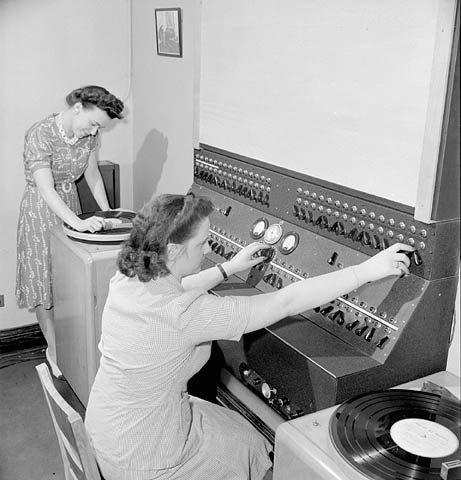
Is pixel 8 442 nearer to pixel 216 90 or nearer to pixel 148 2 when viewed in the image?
pixel 216 90

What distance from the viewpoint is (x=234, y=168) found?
2516 millimetres

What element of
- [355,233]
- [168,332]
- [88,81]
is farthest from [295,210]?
[88,81]

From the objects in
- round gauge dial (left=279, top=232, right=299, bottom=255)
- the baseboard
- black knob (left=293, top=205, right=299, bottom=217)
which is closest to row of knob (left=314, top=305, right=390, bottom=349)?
round gauge dial (left=279, top=232, right=299, bottom=255)

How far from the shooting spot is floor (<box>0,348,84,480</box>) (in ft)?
8.98

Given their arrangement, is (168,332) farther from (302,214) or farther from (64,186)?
(64,186)

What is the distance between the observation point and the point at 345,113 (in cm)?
194

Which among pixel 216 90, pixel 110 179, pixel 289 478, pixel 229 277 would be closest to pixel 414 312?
pixel 289 478

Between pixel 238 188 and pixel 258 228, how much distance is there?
227mm

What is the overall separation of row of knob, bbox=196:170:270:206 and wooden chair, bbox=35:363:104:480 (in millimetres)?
948

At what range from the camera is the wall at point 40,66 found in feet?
11.1

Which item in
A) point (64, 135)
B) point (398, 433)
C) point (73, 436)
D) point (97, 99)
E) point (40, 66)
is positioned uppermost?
point (40, 66)

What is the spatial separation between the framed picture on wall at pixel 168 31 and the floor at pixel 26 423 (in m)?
1.71

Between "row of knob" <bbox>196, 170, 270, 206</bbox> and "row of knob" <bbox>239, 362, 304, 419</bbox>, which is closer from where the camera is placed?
"row of knob" <bbox>239, 362, 304, 419</bbox>

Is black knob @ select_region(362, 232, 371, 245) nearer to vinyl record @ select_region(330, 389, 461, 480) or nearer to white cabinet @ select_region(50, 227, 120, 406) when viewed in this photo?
vinyl record @ select_region(330, 389, 461, 480)
